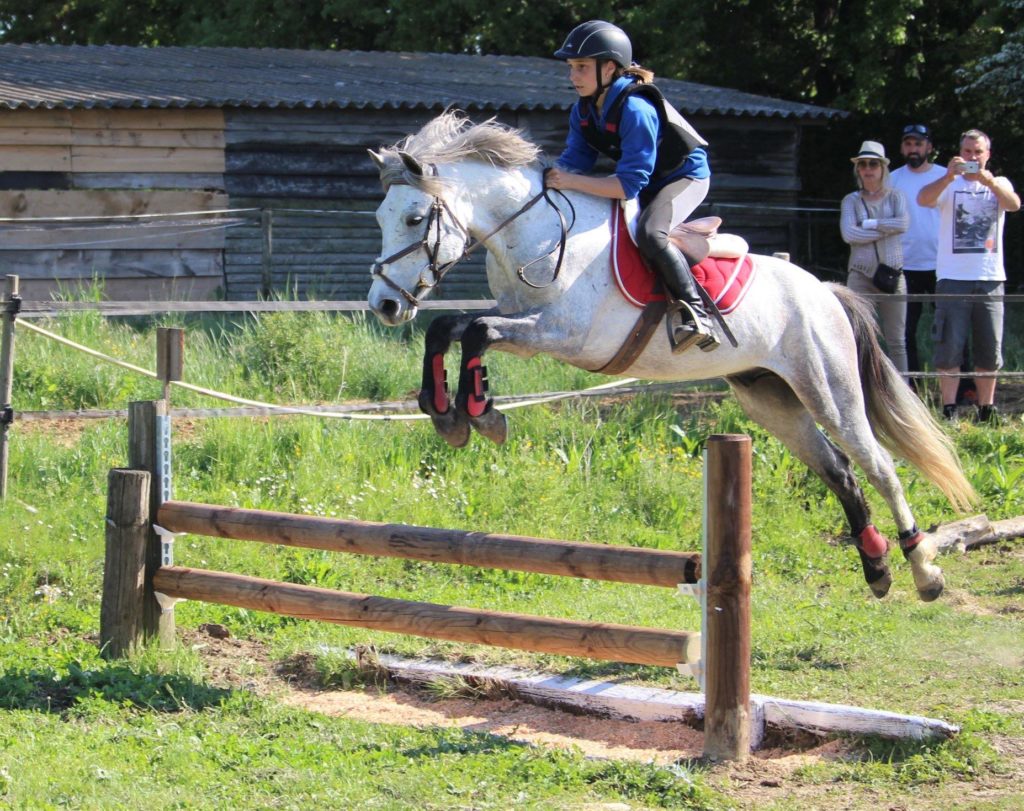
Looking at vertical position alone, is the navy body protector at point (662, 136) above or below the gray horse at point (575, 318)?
above

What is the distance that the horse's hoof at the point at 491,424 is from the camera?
4973 millimetres

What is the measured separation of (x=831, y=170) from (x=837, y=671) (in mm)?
16880

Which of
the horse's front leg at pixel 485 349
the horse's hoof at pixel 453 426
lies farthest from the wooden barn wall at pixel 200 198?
the horse's hoof at pixel 453 426

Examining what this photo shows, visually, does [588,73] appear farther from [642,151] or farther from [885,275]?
[885,275]

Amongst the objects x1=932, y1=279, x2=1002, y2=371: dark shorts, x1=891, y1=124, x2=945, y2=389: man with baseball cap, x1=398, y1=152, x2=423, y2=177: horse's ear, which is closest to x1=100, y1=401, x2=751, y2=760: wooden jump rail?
x1=398, y1=152, x2=423, y2=177: horse's ear

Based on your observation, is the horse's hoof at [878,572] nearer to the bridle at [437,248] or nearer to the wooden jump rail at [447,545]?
the wooden jump rail at [447,545]

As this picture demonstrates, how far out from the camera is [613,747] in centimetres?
507

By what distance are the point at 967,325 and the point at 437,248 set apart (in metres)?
6.12

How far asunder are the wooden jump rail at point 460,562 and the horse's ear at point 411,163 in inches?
56.4

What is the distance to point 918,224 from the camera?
10656 millimetres

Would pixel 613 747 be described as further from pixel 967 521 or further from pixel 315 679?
pixel 967 521

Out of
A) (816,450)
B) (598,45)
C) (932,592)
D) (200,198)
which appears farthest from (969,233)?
(200,198)

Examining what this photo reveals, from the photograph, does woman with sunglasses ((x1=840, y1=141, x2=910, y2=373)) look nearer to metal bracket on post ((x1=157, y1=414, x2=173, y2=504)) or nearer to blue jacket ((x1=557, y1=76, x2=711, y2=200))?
blue jacket ((x1=557, y1=76, x2=711, y2=200))

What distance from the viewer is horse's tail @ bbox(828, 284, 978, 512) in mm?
6535
